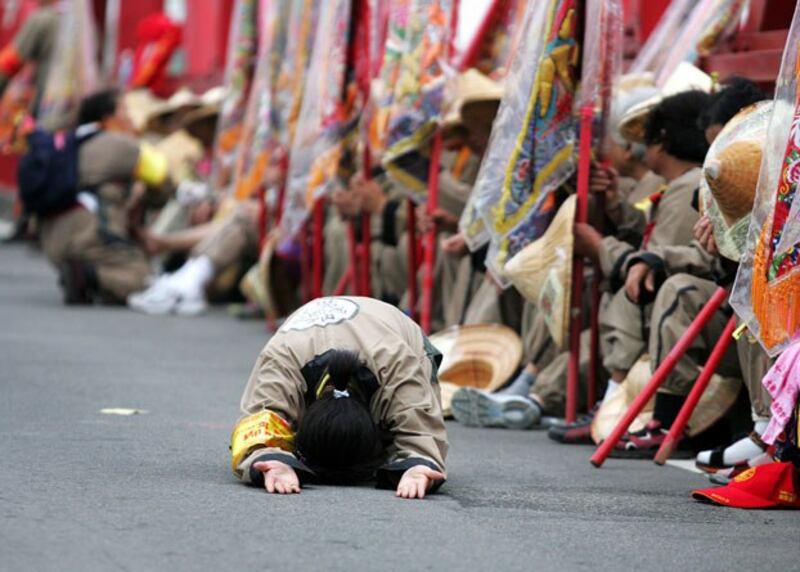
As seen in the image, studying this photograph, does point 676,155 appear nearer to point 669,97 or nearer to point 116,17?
point 669,97

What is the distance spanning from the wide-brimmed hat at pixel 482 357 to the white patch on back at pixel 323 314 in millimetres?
2385

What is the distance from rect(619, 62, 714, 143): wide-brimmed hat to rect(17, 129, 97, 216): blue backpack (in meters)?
6.33

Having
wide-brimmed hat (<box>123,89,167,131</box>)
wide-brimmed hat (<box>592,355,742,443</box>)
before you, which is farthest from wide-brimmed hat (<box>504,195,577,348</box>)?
wide-brimmed hat (<box>123,89,167,131</box>)

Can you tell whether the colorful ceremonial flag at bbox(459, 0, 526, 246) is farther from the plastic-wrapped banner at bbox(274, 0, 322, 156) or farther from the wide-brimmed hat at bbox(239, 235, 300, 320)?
the wide-brimmed hat at bbox(239, 235, 300, 320)

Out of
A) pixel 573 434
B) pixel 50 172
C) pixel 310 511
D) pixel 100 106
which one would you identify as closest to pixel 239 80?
pixel 100 106

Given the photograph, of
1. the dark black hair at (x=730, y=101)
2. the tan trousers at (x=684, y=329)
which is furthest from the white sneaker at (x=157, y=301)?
the dark black hair at (x=730, y=101)

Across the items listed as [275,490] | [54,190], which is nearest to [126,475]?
[275,490]

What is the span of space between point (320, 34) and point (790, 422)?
19.1ft

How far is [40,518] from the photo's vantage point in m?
4.93

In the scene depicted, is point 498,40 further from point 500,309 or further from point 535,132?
point 535,132

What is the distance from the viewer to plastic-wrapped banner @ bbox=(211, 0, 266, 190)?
13.4m

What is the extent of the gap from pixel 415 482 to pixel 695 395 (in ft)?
4.76

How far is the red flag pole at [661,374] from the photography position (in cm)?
654

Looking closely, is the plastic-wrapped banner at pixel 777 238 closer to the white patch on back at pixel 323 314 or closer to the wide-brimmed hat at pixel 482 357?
the white patch on back at pixel 323 314
